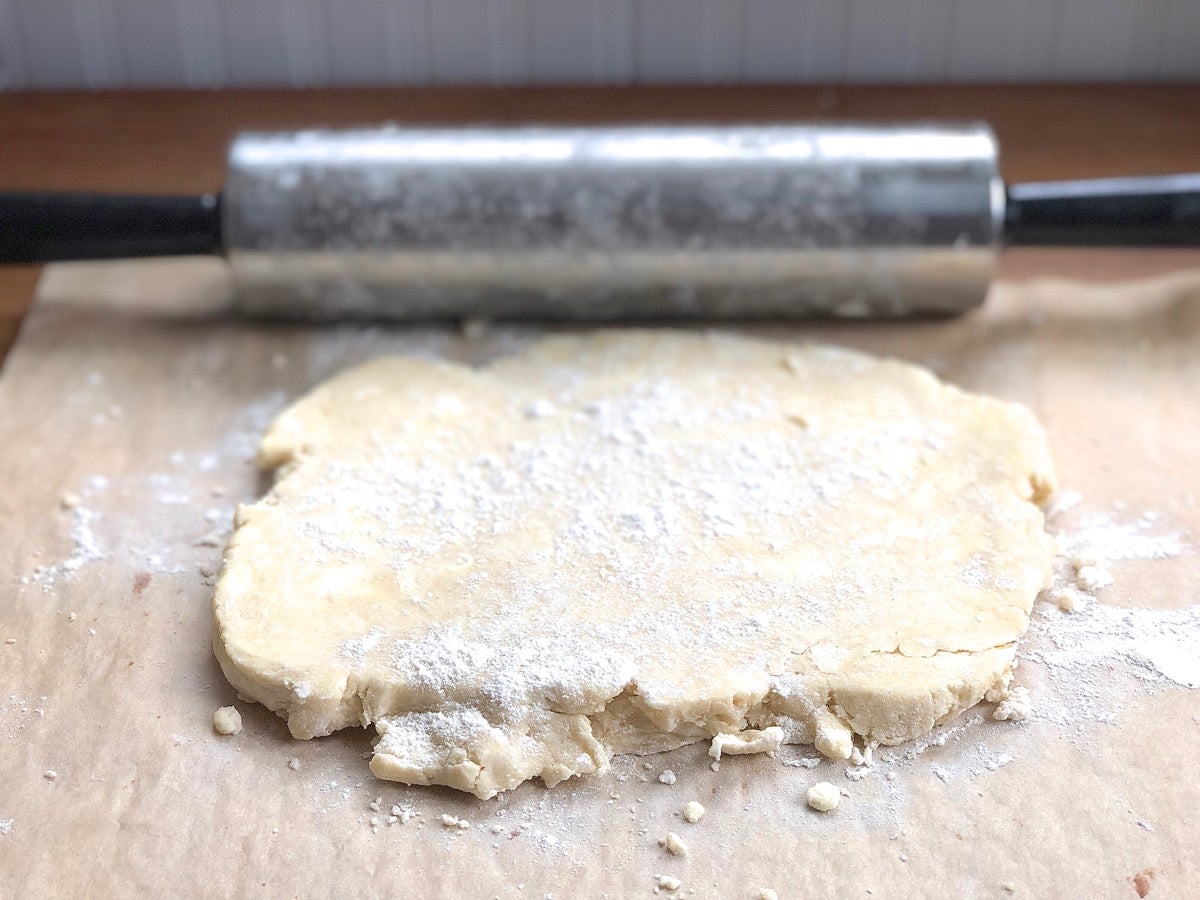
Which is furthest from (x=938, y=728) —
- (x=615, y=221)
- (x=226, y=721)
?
(x=615, y=221)

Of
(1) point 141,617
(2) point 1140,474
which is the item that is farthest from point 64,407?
(2) point 1140,474

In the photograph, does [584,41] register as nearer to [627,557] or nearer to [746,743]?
[627,557]

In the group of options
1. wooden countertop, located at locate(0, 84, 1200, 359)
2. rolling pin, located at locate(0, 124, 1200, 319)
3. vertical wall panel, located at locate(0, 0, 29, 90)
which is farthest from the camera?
vertical wall panel, located at locate(0, 0, 29, 90)

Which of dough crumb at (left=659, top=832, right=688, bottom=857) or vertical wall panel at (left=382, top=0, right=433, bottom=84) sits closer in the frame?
dough crumb at (left=659, top=832, right=688, bottom=857)

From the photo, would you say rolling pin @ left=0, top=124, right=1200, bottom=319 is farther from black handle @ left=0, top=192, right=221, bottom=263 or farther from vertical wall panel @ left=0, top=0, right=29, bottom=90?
vertical wall panel @ left=0, top=0, right=29, bottom=90

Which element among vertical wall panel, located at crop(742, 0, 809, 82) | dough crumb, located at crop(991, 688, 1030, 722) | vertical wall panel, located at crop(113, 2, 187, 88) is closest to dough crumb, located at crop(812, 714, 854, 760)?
dough crumb, located at crop(991, 688, 1030, 722)

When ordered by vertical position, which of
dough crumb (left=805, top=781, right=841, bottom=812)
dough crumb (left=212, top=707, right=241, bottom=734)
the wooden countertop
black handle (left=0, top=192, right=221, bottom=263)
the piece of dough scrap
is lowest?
dough crumb (left=805, top=781, right=841, bottom=812)

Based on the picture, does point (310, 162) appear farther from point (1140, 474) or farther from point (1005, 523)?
point (1140, 474)
